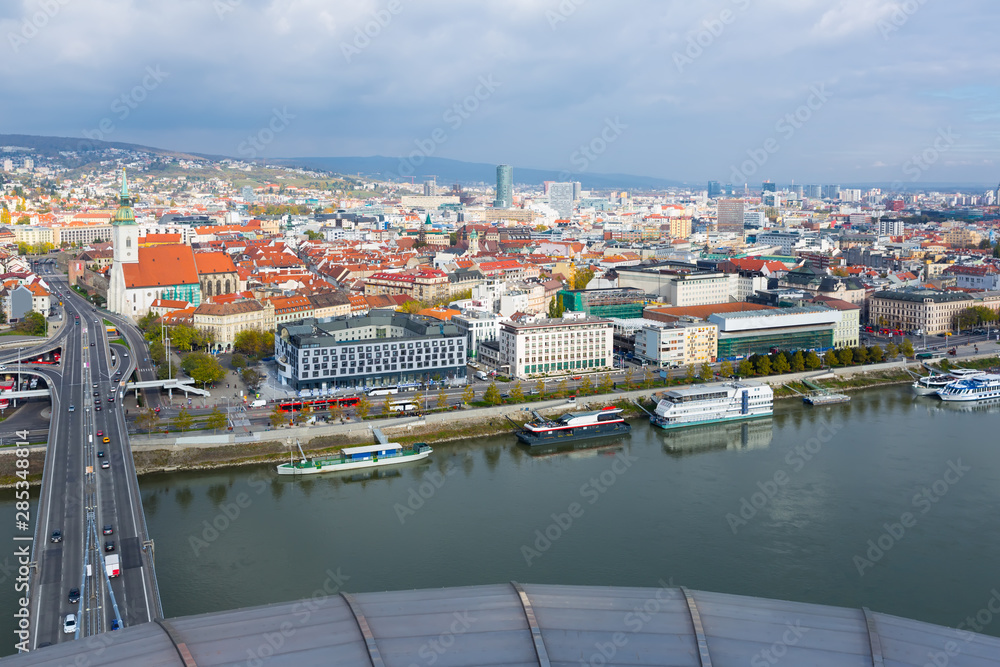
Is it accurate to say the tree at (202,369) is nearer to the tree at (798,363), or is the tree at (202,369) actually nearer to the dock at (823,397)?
the dock at (823,397)

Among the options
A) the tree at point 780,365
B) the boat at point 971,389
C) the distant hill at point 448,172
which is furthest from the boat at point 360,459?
the distant hill at point 448,172

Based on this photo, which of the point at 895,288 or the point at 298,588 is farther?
the point at 895,288

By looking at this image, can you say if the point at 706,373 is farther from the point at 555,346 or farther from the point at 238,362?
the point at 238,362

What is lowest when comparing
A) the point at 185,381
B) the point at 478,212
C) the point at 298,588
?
the point at 298,588

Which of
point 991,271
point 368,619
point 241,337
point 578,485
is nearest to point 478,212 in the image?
point 991,271

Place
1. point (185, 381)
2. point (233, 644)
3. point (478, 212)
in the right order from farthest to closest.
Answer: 1. point (478, 212)
2. point (185, 381)
3. point (233, 644)

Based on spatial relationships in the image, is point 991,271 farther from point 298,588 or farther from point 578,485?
point 298,588

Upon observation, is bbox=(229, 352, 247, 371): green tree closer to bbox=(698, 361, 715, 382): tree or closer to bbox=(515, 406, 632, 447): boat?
bbox=(515, 406, 632, 447): boat
